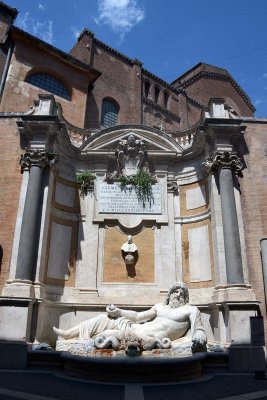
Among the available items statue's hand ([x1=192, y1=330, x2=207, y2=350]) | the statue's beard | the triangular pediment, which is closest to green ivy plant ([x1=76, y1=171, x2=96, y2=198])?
the triangular pediment

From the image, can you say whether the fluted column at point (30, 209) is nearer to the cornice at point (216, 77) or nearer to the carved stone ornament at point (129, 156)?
the carved stone ornament at point (129, 156)

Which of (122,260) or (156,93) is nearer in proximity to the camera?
(122,260)

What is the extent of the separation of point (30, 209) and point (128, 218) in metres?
3.54

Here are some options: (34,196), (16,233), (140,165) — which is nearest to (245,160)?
(140,165)

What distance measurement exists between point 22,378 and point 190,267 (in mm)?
6218

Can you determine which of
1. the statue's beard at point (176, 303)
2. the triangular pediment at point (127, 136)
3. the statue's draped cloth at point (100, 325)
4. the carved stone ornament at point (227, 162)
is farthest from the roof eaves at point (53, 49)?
the statue's draped cloth at point (100, 325)

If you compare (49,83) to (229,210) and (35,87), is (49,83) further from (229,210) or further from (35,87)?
(229,210)

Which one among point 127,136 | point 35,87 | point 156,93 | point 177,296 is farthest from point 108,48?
point 177,296

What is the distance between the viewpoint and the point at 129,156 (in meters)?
12.6

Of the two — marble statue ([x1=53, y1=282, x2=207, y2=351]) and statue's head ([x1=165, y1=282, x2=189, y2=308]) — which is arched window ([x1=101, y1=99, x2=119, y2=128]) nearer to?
statue's head ([x1=165, y1=282, x2=189, y2=308])

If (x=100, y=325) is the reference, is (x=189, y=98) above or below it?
above

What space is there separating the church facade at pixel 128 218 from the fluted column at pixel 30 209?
34mm

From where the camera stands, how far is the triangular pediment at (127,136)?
41.7 feet

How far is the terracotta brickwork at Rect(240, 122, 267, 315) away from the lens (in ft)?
31.9
